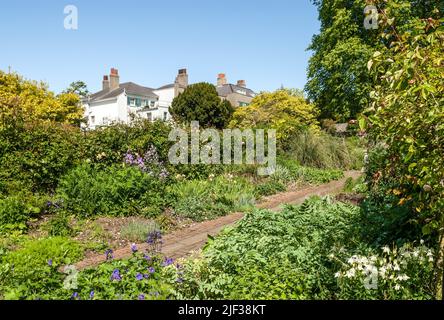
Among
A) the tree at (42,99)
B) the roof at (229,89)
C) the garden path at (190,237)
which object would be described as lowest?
the garden path at (190,237)

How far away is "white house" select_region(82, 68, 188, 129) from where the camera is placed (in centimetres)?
4044

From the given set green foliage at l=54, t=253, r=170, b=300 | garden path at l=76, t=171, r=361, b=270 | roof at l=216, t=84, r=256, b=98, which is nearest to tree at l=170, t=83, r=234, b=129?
roof at l=216, t=84, r=256, b=98

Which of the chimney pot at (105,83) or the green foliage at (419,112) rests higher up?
the chimney pot at (105,83)

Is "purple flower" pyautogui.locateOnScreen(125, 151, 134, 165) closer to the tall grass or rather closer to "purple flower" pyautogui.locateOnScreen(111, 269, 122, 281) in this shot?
"purple flower" pyautogui.locateOnScreen(111, 269, 122, 281)

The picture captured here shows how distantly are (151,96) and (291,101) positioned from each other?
27.3m

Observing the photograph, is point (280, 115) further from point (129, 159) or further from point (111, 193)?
point (111, 193)

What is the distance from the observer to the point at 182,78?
43531 millimetres

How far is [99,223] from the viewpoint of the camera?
242 inches

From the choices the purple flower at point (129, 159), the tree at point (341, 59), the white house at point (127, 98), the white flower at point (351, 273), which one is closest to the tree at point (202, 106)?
the tree at point (341, 59)

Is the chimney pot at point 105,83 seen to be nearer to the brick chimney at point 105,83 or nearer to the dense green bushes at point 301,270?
the brick chimney at point 105,83

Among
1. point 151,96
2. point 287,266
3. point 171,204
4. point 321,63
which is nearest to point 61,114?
point 151,96

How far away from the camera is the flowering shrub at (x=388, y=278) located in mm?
3143

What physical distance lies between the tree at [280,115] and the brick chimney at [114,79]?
26548 millimetres
